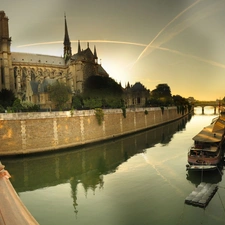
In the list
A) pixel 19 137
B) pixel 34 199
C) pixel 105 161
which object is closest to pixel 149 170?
pixel 105 161

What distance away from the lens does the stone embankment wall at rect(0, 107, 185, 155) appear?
21.0m

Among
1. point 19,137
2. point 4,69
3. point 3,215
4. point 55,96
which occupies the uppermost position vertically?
point 4,69

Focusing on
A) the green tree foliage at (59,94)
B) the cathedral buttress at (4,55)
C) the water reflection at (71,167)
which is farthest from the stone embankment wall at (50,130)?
the cathedral buttress at (4,55)

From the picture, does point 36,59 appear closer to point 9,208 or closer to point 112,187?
point 112,187

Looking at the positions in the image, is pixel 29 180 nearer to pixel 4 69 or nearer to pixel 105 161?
pixel 105 161

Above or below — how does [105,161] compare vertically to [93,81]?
below

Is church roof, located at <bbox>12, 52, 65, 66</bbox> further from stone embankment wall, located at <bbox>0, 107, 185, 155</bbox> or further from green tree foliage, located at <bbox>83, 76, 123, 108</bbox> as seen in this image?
stone embankment wall, located at <bbox>0, 107, 185, 155</bbox>

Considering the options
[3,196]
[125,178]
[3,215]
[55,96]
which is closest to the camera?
[3,215]

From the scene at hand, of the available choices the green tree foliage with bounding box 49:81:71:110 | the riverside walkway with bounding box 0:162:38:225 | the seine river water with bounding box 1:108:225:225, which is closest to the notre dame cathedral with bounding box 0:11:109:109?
the green tree foliage with bounding box 49:81:71:110

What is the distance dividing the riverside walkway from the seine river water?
305 inches

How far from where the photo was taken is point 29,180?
621 inches

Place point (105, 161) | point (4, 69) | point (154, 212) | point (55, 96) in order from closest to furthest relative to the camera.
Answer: point (154, 212) → point (105, 161) → point (55, 96) → point (4, 69)

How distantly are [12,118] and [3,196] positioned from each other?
66.0 feet

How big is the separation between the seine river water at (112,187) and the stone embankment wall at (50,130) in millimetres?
1236
